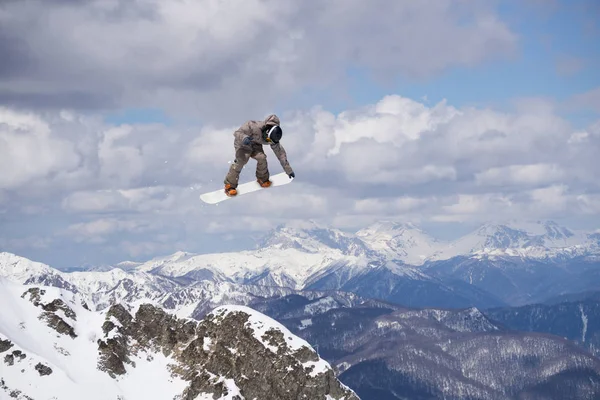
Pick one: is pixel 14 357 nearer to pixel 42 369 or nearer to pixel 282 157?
pixel 42 369

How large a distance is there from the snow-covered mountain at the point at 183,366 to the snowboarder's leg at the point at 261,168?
466 ft

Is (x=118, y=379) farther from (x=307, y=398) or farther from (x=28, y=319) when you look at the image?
(x=307, y=398)

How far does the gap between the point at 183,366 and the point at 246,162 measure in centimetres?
16531

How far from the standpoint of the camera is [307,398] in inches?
7008

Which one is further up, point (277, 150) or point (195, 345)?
point (277, 150)

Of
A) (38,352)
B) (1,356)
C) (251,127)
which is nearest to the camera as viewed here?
(251,127)

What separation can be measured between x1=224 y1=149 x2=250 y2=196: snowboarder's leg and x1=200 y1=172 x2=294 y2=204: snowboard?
2.99 feet

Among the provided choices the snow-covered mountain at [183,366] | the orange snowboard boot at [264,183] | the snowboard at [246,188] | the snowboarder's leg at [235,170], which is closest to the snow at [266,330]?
the snow-covered mountain at [183,366]

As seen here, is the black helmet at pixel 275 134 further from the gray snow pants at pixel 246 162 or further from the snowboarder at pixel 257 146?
the gray snow pants at pixel 246 162

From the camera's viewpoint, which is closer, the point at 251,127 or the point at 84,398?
the point at 251,127

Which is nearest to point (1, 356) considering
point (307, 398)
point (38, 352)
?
point (38, 352)

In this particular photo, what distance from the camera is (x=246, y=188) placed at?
45500 millimetres

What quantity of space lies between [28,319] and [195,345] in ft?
172

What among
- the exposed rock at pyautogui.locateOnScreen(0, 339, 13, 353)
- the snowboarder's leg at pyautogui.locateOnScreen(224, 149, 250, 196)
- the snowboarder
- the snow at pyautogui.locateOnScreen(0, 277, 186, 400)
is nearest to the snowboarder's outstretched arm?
the snowboarder
